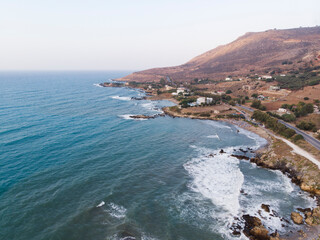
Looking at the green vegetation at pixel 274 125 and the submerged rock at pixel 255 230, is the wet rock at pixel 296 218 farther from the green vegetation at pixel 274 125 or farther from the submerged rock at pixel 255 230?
the green vegetation at pixel 274 125

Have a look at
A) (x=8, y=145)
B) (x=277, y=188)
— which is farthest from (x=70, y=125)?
(x=277, y=188)

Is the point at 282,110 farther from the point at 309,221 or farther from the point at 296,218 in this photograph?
the point at 296,218

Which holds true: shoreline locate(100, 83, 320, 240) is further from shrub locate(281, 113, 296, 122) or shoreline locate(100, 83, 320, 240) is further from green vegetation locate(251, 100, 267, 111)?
green vegetation locate(251, 100, 267, 111)

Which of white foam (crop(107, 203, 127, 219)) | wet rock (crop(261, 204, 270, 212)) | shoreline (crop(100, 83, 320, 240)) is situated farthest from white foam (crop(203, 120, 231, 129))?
white foam (crop(107, 203, 127, 219))

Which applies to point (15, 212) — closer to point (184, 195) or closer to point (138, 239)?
point (138, 239)

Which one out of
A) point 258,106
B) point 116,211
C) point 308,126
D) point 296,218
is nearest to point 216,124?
point 258,106

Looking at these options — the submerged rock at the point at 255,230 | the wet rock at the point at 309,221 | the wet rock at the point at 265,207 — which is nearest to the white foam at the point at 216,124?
the wet rock at the point at 265,207
